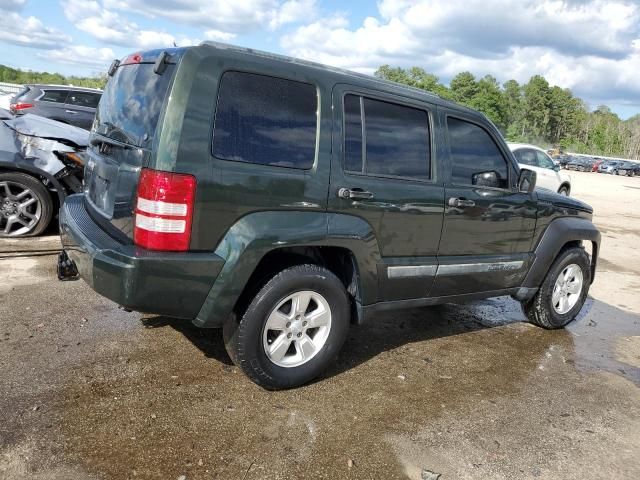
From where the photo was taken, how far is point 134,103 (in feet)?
10.5

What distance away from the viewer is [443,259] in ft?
13.1

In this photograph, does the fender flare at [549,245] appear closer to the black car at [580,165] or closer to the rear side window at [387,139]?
the rear side window at [387,139]

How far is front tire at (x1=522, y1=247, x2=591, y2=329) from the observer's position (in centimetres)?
500

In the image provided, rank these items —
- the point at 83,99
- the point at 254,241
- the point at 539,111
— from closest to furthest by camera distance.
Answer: the point at 254,241
the point at 83,99
the point at 539,111

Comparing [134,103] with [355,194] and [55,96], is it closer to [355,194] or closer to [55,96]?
[355,194]

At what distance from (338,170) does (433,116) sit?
1030 millimetres

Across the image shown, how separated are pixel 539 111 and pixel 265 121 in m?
105

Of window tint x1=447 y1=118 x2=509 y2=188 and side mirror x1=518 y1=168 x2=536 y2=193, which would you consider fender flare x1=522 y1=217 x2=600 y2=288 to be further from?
window tint x1=447 y1=118 x2=509 y2=188

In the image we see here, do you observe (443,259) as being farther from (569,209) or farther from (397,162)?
(569,209)

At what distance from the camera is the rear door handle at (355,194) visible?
130 inches

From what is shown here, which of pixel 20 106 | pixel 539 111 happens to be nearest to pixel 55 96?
pixel 20 106

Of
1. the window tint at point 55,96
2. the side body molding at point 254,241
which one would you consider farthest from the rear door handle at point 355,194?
the window tint at point 55,96

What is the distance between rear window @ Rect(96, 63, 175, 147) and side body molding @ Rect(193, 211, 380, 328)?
705 mm

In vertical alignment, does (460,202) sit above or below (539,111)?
below
